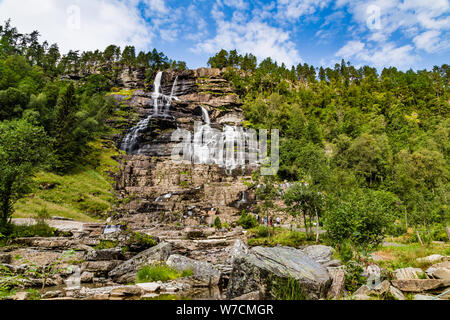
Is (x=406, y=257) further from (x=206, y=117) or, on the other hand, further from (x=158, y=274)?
(x=206, y=117)

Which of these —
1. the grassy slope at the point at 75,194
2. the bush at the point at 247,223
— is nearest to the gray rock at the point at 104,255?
→ the grassy slope at the point at 75,194

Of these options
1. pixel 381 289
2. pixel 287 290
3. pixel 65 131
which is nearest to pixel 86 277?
pixel 287 290

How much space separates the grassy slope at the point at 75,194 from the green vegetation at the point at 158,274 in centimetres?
1638

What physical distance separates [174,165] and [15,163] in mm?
31890

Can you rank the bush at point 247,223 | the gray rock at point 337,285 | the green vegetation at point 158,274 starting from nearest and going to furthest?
the gray rock at point 337,285 < the green vegetation at point 158,274 < the bush at point 247,223

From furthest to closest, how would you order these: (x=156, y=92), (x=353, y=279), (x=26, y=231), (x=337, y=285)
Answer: (x=156, y=92) → (x=26, y=231) → (x=353, y=279) → (x=337, y=285)

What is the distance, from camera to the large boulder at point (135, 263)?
31.2 feet

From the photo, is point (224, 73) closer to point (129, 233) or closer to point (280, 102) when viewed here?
point (280, 102)

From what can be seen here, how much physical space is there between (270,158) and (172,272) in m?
48.1

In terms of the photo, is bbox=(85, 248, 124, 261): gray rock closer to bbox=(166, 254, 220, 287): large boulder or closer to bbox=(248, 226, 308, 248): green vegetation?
bbox=(166, 254, 220, 287): large boulder

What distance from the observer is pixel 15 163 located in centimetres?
1664

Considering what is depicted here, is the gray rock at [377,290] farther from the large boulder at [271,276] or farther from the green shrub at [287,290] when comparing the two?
the green shrub at [287,290]

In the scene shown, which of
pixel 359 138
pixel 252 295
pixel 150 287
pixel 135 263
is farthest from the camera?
pixel 359 138
